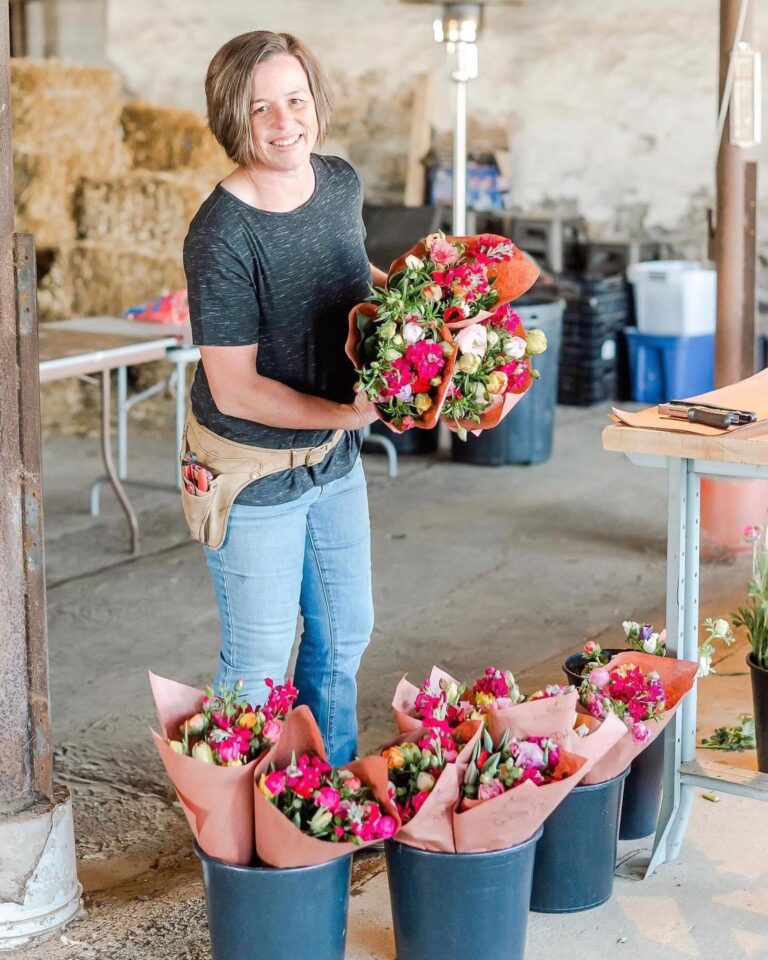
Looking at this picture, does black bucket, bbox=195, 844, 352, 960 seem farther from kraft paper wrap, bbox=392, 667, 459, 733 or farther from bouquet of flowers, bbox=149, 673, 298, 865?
kraft paper wrap, bbox=392, 667, 459, 733

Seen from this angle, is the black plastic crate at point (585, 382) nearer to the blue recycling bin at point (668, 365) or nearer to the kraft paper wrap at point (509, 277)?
the blue recycling bin at point (668, 365)

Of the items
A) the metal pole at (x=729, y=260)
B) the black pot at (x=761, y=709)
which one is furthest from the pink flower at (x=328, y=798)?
the metal pole at (x=729, y=260)

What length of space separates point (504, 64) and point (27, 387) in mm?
6268

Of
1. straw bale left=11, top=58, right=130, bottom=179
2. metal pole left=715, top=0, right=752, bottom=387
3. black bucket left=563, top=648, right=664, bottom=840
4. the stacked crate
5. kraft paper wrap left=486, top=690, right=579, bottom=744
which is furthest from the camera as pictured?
the stacked crate

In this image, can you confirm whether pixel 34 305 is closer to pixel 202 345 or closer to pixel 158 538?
pixel 202 345

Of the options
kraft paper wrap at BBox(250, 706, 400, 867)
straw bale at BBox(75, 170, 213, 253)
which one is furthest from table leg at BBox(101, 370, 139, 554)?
kraft paper wrap at BBox(250, 706, 400, 867)

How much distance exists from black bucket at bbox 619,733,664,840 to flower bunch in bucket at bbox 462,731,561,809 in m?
0.50

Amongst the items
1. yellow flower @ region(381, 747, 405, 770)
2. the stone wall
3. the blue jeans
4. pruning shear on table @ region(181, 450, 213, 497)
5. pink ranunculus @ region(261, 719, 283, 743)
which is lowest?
yellow flower @ region(381, 747, 405, 770)

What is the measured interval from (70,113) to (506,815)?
5845mm

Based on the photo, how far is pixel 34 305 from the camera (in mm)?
2428

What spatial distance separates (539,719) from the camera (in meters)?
2.31

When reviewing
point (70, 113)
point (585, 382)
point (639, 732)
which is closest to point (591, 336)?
point (585, 382)

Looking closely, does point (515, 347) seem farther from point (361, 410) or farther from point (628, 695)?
point (628, 695)

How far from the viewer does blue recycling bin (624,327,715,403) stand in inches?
293
